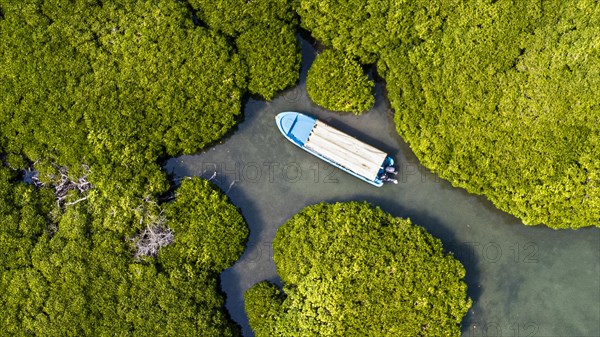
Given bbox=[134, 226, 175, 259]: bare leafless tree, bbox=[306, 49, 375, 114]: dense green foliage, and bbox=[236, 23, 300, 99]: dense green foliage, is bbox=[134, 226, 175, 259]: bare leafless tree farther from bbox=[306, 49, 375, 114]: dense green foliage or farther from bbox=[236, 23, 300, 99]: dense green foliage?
bbox=[306, 49, 375, 114]: dense green foliage

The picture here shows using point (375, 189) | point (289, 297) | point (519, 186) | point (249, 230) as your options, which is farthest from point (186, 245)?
point (519, 186)

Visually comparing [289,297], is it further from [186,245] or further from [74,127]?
[74,127]

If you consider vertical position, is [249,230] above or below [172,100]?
below

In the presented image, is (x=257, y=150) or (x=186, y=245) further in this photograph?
(x=257, y=150)

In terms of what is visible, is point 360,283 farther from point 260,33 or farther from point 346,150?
point 260,33

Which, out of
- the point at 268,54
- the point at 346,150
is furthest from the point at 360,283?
the point at 268,54

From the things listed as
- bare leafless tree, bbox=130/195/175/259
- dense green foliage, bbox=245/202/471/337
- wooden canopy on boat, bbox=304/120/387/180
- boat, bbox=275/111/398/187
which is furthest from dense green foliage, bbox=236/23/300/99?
bare leafless tree, bbox=130/195/175/259
